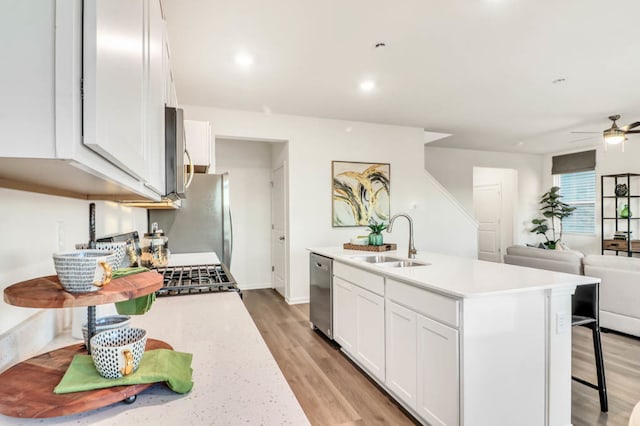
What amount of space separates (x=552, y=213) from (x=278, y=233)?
5.79 m

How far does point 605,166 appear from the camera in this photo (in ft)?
21.7

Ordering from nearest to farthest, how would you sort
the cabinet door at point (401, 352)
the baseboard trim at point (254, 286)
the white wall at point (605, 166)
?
the cabinet door at point (401, 352), the baseboard trim at point (254, 286), the white wall at point (605, 166)

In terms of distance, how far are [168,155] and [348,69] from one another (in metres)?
2.31

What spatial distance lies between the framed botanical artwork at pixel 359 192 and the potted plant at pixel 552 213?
13.5ft

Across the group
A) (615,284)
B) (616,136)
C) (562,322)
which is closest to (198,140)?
(562,322)

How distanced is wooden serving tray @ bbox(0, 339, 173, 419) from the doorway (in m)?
8.46

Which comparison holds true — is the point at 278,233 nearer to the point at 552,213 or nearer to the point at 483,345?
the point at 483,345

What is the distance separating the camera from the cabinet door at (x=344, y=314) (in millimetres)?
2834

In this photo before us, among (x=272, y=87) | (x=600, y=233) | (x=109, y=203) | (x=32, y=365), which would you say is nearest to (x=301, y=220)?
(x=272, y=87)

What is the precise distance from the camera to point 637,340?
3326 millimetres

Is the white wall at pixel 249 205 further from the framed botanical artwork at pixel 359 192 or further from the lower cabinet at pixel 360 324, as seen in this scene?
the lower cabinet at pixel 360 324

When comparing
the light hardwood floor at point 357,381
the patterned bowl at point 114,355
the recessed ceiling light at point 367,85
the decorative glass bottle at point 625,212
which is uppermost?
the recessed ceiling light at point 367,85

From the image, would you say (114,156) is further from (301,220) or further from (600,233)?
(600,233)

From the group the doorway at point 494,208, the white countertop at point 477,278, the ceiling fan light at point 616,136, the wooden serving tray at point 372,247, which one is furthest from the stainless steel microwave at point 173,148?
the doorway at point 494,208
